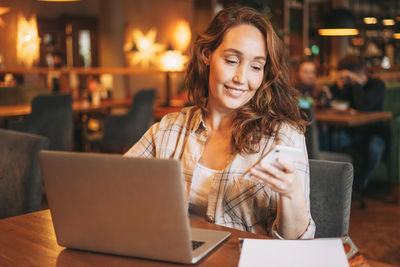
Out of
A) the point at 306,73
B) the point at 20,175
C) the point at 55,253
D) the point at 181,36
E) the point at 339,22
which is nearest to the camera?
the point at 55,253

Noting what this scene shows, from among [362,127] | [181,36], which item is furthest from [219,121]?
[181,36]

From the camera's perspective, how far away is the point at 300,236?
1.29m

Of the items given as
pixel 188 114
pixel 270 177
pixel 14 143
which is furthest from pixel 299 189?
pixel 14 143

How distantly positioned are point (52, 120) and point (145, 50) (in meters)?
7.92

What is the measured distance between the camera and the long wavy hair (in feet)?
4.86

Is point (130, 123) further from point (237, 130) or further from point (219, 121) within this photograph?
point (237, 130)

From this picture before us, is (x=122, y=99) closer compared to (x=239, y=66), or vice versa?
(x=239, y=66)

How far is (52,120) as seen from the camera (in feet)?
14.2

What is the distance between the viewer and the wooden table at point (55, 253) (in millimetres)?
1040

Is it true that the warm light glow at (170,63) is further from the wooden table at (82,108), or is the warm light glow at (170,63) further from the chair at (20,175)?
the chair at (20,175)

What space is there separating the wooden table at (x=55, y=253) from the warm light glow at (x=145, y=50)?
10.9 metres

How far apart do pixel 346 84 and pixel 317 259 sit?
13.3 ft

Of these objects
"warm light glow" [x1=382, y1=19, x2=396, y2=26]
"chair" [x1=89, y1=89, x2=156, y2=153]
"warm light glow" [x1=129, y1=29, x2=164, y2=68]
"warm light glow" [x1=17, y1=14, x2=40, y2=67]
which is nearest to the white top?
"chair" [x1=89, y1=89, x2=156, y2=153]

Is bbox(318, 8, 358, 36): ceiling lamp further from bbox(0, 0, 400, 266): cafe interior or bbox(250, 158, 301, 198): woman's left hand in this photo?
bbox(250, 158, 301, 198): woman's left hand
